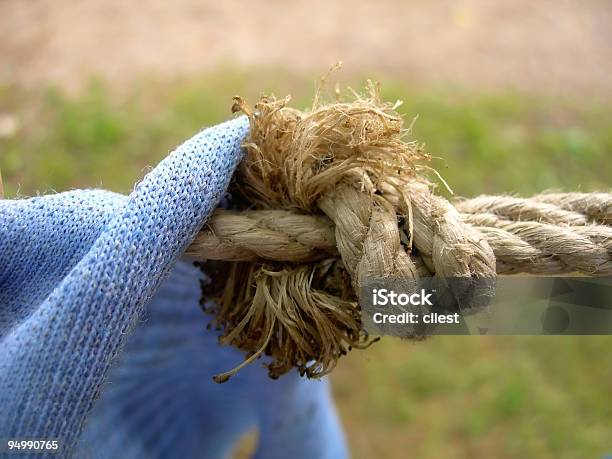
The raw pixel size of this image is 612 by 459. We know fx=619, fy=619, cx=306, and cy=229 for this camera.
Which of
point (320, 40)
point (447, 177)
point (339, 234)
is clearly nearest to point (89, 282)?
point (339, 234)

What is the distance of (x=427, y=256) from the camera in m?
0.49

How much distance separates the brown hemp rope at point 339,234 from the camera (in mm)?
482

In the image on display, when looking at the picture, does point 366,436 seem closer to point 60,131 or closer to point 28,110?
point 60,131

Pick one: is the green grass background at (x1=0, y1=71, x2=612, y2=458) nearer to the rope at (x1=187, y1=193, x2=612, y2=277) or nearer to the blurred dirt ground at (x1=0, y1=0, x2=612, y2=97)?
the blurred dirt ground at (x1=0, y1=0, x2=612, y2=97)

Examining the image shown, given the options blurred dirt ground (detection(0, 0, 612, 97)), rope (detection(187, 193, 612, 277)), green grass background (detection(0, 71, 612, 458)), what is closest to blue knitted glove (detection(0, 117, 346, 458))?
rope (detection(187, 193, 612, 277))

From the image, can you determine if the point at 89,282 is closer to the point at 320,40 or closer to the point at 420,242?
the point at 420,242

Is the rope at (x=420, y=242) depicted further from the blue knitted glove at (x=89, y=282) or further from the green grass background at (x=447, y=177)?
the green grass background at (x=447, y=177)

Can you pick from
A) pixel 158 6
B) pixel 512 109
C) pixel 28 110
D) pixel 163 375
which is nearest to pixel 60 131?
pixel 28 110

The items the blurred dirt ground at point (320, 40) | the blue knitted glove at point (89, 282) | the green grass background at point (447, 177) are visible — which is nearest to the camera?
the blue knitted glove at point (89, 282)

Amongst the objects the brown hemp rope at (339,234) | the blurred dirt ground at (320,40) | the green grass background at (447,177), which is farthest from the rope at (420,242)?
the blurred dirt ground at (320,40)

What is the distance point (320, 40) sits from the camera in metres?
2.06

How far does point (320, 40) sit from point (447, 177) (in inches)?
27.9

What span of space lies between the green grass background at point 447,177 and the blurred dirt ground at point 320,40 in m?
0.09

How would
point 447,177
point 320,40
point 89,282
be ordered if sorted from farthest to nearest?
point 320,40 < point 447,177 < point 89,282
